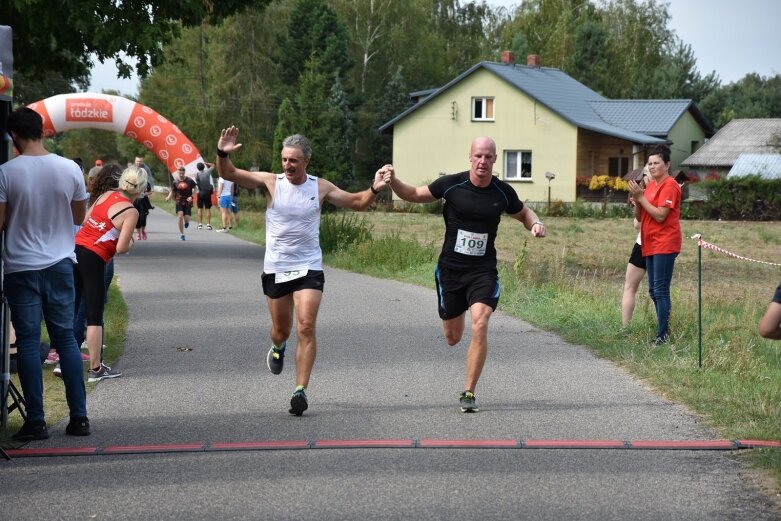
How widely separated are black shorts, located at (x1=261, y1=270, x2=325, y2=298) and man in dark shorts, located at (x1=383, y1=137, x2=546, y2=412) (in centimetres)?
83

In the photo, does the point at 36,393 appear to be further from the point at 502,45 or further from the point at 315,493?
the point at 502,45

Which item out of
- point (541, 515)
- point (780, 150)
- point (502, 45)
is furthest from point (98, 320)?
point (502, 45)

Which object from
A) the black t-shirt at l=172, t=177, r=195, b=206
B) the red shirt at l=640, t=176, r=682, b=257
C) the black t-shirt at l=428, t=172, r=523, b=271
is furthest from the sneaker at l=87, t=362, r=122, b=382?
the black t-shirt at l=172, t=177, r=195, b=206

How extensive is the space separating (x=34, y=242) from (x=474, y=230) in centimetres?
304

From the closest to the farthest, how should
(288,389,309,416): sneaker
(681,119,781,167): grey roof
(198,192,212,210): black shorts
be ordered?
1. (288,389,309,416): sneaker
2. (198,192,212,210): black shorts
3. (681,119,781,167): grey roof

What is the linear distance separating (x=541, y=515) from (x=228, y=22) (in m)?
63.1

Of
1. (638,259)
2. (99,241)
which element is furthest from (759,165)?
(99,241)

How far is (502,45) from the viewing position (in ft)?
291

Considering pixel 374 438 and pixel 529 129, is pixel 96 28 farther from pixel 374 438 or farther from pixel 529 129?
pixel 529 129

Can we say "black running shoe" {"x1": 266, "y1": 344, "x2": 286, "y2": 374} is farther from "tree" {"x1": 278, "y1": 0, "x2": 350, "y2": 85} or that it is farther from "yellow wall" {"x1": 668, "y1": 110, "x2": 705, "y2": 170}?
"tree" {"x1": 278, "y1": 0, "x2": 350, "y2": 85}

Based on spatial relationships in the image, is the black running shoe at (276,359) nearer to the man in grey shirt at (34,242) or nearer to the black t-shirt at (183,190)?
the man in grey shirt at (34,242)

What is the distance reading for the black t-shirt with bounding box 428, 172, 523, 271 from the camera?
8.51 metres

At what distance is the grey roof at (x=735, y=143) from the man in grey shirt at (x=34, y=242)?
63.3m

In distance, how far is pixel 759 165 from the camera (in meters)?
57.1
